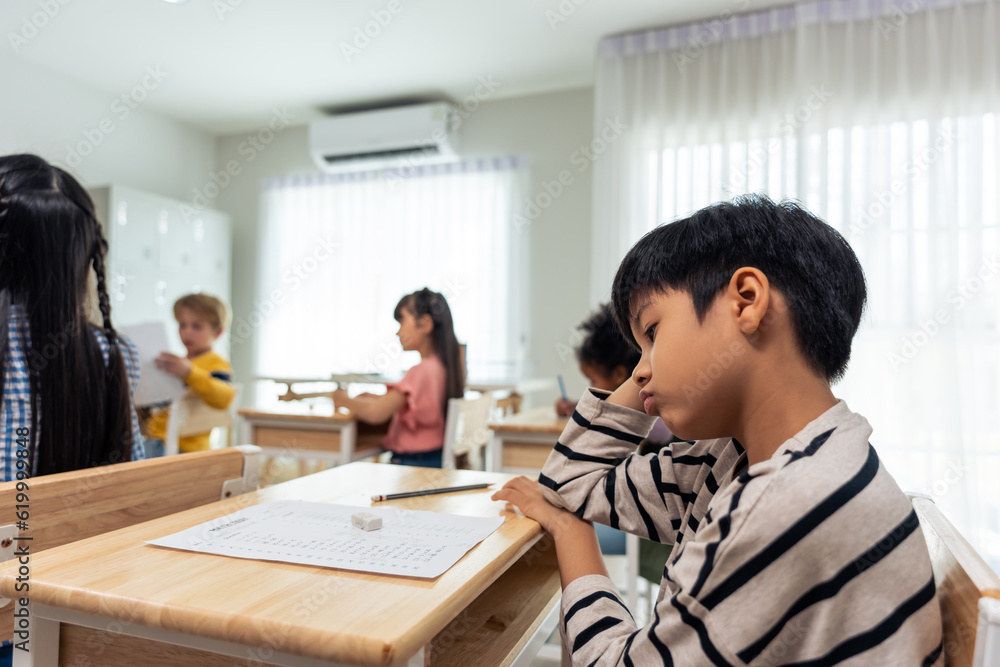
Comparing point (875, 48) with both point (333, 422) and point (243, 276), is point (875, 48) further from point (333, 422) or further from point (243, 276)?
point (243, 276)

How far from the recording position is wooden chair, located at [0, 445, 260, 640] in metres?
0.73

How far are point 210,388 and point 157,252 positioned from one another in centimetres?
220

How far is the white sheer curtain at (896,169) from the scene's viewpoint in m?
3.00

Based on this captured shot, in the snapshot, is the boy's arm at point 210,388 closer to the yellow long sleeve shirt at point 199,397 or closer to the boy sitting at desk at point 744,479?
the yellow long sleeve shirt at point 199,397

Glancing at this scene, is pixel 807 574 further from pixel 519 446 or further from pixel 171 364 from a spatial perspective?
pixel 171 364

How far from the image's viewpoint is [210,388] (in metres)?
2.54

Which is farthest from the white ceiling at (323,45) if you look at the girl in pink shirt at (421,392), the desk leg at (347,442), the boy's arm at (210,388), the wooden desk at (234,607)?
the wooden desk at (234,607)

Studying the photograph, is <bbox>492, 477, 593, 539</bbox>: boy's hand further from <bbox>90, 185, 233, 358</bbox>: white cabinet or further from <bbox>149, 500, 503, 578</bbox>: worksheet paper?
<bbox>90, 185, 233, 358</bbox>: white cabinet

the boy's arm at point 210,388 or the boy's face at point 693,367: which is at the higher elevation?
the boy's face at point 693,367

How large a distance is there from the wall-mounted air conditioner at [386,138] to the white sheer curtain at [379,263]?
12cm

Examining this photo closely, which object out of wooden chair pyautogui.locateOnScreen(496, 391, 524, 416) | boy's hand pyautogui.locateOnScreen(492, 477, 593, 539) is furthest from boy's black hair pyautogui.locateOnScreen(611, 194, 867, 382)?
wooden chair pyautogui.locateOnScreen(496, 391, 524, 416)

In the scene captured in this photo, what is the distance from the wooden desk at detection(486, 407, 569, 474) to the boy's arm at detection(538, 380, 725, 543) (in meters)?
1.18

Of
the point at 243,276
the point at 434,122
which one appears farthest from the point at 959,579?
the point at 243,276

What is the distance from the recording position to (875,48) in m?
3.18
